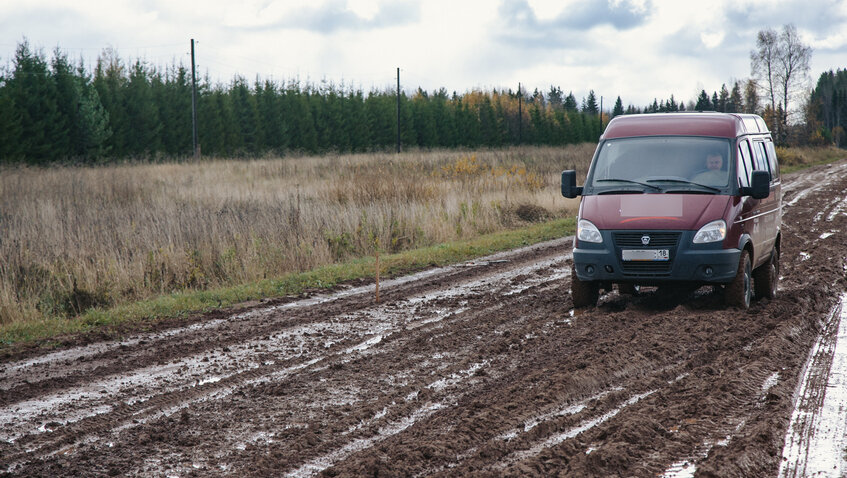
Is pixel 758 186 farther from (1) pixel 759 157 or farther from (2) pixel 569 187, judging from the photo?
(2) pixel 569 187

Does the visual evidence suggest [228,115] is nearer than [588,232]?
No

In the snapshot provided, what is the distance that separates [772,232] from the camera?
1002cm

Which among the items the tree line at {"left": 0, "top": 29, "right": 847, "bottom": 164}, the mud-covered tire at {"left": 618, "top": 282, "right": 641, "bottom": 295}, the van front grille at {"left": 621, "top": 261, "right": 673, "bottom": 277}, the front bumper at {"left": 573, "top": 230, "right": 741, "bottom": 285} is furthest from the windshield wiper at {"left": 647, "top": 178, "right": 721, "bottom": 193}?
the tree line at {"left": 0, "top": 29, "right": 847, "bottom": 164}

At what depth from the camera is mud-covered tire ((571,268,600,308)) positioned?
920cm

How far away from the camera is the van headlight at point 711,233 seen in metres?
8.36

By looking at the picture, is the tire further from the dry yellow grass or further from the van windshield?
the dry yellow grass

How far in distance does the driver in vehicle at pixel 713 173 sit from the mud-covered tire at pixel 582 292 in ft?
5.88

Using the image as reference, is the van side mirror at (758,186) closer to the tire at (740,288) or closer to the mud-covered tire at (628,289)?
the tire at (740,288)

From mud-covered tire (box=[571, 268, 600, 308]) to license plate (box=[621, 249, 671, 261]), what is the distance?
72cm

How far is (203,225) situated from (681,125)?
29.6 ft

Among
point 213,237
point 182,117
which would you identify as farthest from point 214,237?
point 182,117

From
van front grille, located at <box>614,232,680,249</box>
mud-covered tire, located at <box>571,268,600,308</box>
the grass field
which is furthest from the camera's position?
the grass field

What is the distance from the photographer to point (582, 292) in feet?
30.2

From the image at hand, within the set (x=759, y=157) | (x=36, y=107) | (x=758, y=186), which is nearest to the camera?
(x=758, y=186)
